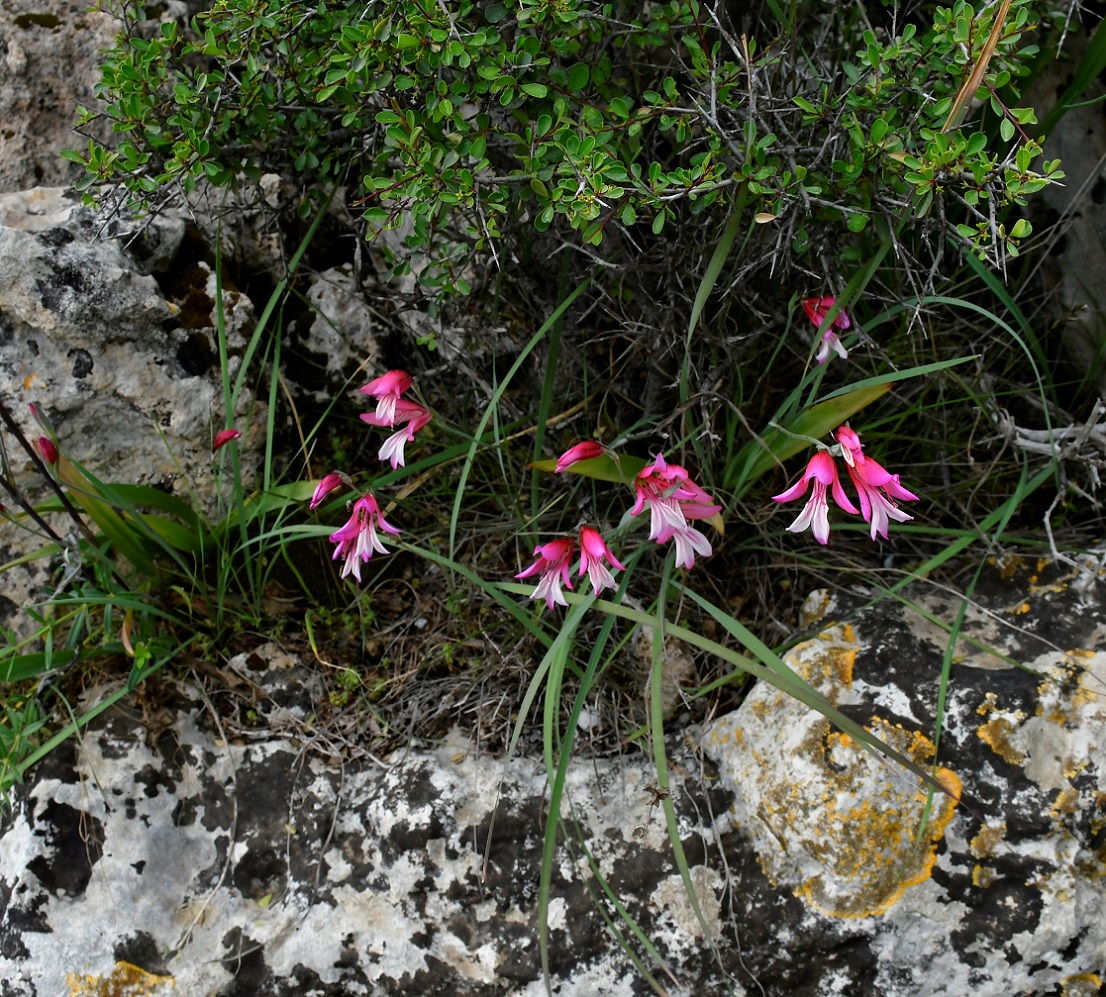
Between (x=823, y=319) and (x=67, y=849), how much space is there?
1673 mm

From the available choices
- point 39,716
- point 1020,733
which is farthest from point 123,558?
point 1020,733

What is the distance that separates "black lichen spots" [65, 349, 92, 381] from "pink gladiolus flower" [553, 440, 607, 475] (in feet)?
3.46

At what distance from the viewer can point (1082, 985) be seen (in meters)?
1.42

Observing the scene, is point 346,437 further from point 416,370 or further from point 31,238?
point 31,238

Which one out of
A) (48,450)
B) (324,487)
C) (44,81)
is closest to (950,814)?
(324,487)

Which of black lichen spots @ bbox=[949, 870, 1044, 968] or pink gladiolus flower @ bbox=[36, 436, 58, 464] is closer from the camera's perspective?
black lichen spots @ bbox=[949, 870, 1044, 968]

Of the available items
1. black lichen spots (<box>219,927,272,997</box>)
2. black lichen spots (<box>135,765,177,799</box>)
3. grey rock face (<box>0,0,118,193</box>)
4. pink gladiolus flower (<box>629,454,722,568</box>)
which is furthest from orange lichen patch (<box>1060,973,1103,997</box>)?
grey rock face (<box>0,0,118,193</box>)

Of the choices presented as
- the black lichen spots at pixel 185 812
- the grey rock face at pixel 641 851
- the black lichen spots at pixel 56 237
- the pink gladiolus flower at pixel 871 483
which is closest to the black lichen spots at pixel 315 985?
the grey rock face at pixel 641 851

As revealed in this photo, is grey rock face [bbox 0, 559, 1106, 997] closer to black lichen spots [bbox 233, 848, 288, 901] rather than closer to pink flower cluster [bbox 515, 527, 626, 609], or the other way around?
black lichen spots [bbox 233, 848, 288, 901]

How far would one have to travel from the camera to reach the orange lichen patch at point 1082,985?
56.0 inches

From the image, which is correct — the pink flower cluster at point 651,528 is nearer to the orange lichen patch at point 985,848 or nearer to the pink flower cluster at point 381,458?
the pink flower cluster at point 381,458

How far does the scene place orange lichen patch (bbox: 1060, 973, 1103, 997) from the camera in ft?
4.66

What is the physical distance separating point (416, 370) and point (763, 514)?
869mm

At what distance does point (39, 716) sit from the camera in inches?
66.6
